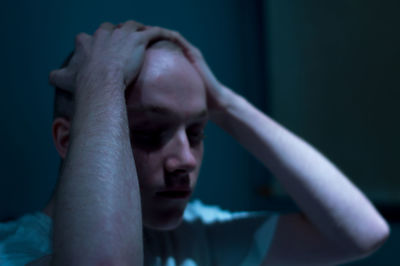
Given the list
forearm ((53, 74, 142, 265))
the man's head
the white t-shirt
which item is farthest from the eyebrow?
the white t-shirt

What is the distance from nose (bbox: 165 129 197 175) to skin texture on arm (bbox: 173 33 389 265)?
199 millimetres

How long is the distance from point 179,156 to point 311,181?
0.39m

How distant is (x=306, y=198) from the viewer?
0.94 meters

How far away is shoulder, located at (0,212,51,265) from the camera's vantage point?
0.63 metres

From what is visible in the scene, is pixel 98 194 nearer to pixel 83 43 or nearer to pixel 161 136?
pixel 161 136

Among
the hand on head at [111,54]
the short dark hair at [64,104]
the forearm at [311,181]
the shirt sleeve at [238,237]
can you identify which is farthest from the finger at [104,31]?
the shirt sleeve at [238,237]

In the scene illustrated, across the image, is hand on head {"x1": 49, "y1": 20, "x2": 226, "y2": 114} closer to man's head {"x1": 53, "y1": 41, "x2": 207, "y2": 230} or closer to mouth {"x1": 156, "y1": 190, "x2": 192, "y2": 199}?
man's head {"x1": 53, "y1": 41, "x2": 207, "y2": 230}

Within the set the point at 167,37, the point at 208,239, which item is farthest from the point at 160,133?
the point at 208,239

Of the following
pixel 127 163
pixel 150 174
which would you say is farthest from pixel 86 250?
pixel 150 174

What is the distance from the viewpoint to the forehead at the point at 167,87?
A: 0.72m

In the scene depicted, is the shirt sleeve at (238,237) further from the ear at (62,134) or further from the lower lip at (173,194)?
the ear at (62,134)

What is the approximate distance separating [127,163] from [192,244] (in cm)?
43

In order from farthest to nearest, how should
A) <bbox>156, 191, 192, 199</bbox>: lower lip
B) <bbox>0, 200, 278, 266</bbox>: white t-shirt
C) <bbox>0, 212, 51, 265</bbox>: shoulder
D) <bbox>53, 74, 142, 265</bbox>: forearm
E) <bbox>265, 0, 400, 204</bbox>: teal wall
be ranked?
<bbox>265, 0, 400, 204</bbox>: teal wall < <bbox>0, 200, 278, 266</bbox>: white t-shirt < <bbox>156, 191, 192, 199</bbox>: lower lip < <bbox>0, 212, 51, 265</bbox>: shoulder < <bbox>53, 74, 142, 265</bbox>: forearm

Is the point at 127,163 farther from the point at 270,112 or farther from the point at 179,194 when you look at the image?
the point at 270,112
